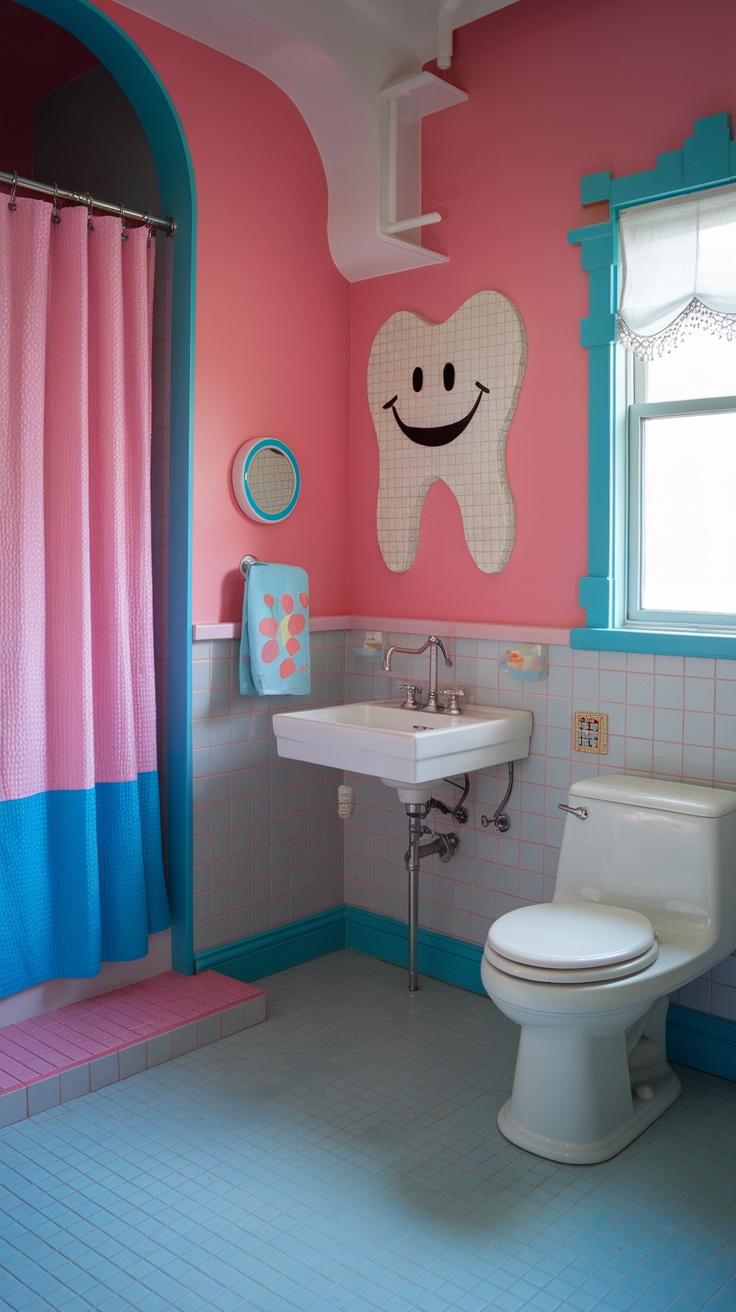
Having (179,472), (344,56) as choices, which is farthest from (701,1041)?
(344,56)

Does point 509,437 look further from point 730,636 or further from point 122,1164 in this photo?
point 122,1164

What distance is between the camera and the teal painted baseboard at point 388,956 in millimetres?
2684

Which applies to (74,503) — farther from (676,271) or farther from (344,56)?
(676,271)

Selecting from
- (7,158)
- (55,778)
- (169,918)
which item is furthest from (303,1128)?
(7,158)

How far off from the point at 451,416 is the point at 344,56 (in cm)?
107

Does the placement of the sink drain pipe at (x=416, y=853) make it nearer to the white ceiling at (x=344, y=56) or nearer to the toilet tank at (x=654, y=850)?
the toilet tank at (x=654, y=850)

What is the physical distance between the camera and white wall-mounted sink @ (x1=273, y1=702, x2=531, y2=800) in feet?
8.76

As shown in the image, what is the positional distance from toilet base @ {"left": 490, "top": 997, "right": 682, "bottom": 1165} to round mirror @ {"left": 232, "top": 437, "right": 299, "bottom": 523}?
1709mm

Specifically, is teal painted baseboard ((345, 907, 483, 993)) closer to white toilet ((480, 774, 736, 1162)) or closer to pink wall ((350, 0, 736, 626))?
white toilet ((480, 774, 736, 1162))

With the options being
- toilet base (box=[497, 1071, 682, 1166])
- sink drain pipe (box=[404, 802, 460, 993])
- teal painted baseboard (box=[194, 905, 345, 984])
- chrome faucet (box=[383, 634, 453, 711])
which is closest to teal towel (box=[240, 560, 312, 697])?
chrome faucet (box=[383, 634, 453, 711])

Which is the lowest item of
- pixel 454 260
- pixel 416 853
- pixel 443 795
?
pixel 416 853

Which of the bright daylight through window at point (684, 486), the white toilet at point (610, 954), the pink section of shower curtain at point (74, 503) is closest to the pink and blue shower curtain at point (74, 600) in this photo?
the pink section of shower curtain at point (74, 503)

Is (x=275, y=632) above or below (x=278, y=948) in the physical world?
above

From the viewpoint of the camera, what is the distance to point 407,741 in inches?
104
